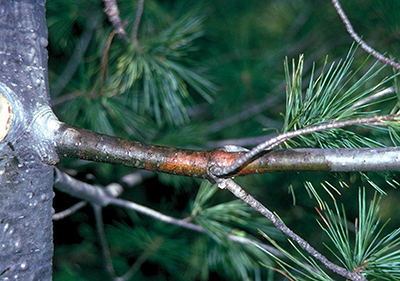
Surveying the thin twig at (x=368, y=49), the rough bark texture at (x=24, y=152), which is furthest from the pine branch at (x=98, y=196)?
the thin twig at (x=368, y=49)

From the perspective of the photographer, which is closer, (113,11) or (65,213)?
(113,11)

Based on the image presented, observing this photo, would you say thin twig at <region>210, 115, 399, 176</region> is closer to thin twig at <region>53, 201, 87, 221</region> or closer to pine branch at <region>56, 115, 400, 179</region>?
pine branch at <region>56, 115, 400, 179</region>

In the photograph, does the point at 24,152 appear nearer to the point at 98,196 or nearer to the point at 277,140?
the point at 277,140

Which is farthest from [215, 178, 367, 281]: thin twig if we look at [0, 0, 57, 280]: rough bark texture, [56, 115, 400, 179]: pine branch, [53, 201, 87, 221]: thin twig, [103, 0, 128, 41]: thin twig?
[53, 201, 87, 221]: thin twig

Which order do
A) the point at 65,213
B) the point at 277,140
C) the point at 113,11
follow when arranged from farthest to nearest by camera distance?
the point at 65,213, the point at 113,11, the point at 277,140

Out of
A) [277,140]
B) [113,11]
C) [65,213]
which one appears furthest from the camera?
[65,213]

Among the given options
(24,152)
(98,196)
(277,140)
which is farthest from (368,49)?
(98,196)
